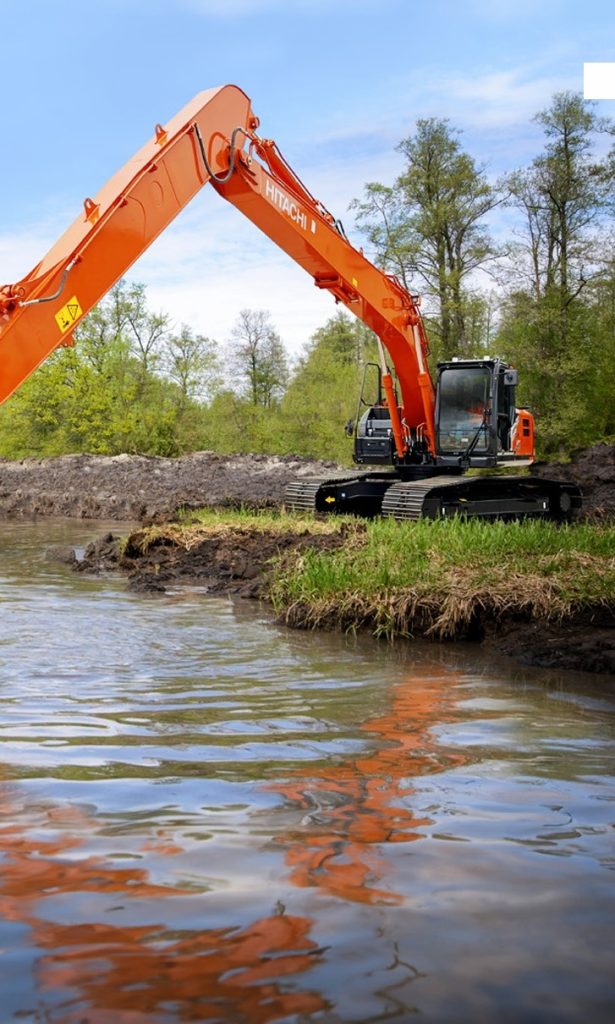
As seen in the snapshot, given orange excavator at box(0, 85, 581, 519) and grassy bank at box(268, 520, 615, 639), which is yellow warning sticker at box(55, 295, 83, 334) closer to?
orange excavator at box(0, 85, 581, 519)

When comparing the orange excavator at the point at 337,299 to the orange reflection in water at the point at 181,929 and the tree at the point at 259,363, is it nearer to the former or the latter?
the orange reflection in water at the point at 181,929

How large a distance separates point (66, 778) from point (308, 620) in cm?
509

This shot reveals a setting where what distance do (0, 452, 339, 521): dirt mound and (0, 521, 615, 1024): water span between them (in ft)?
60.5

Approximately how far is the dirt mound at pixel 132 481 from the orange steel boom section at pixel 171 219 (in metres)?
8.88

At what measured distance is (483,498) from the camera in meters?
16.0

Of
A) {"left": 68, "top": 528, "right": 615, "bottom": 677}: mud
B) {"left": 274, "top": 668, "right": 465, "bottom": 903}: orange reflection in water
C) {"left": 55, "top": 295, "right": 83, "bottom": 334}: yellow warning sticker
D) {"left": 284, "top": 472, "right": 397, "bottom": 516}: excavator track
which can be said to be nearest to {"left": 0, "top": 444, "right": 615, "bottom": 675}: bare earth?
{"left": 68, "top": 528, "right": 615, "bottom": 677}: mud

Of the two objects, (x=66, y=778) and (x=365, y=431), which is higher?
(x=365, y=431)

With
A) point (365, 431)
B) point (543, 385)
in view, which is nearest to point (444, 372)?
point (365, 431)

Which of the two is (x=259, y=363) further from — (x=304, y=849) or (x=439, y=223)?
(x=304, y=849)

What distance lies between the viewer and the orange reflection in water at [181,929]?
92.4 inches

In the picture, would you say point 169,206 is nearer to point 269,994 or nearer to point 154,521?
point 154,521

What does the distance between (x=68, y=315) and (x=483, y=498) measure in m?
8.47

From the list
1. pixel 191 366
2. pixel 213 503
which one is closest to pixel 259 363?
pixel 191 366

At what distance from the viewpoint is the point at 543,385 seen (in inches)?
1350
